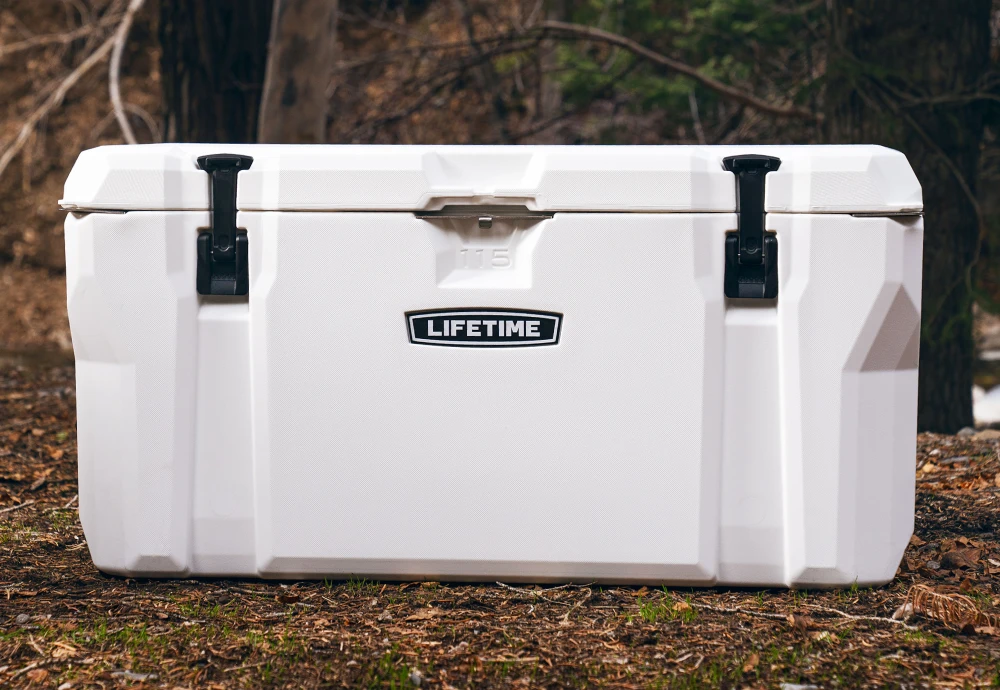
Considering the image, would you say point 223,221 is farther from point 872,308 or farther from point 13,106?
point 13,106

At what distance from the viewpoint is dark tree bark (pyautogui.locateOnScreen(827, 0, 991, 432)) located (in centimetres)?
493

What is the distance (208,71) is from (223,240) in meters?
4.31

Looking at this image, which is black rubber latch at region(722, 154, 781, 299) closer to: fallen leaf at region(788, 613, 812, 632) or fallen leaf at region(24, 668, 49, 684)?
fallen leaf at region(788, 613, 812, 632)

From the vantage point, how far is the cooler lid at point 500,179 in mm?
2264

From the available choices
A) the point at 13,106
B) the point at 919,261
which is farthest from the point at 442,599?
the point at 13,106

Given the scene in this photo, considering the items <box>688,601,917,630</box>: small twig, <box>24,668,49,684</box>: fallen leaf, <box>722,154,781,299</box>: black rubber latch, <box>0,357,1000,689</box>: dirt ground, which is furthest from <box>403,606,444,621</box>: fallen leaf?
<box>722,154,781,299</box>: black rubber latch

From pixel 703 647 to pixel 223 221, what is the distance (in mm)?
1427

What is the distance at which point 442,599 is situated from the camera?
237 cm

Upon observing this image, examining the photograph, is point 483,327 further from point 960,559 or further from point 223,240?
point 960,559

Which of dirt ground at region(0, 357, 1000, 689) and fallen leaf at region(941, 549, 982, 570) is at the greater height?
dirt ground at region(0, 357, 1000, 689)

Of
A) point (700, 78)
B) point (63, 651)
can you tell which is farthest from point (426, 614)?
point (700, 78)

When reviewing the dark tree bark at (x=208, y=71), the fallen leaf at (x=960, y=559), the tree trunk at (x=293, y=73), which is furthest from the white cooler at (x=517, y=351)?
the dark tree bark at (x=208, y=71)

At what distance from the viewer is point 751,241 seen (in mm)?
2293

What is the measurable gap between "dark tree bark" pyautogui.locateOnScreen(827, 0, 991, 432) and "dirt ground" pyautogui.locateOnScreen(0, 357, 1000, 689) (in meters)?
2.63
